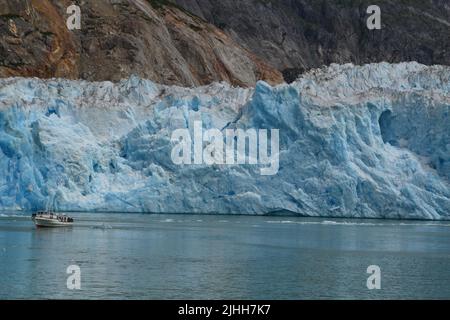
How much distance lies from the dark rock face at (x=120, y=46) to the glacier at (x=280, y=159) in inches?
927

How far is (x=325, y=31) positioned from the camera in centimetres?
11556

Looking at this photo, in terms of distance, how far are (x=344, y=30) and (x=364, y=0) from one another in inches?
219

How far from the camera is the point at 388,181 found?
135ft

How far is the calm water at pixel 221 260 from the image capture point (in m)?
21.3

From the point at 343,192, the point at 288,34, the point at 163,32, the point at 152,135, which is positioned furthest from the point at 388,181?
the point at 288,34

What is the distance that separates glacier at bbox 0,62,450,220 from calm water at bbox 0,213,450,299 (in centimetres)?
142
